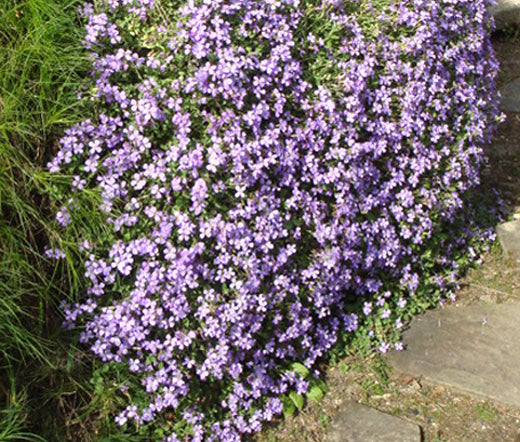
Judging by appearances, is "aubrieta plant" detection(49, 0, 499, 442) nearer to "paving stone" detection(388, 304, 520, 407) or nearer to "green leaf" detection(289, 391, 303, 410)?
"green leaf" detection(289, 391, 303, 410)

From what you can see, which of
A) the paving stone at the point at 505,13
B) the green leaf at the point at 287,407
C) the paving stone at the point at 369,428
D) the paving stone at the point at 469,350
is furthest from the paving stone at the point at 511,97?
the green leaf at the point at 287,407

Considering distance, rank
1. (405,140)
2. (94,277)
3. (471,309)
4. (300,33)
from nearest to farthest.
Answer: (94,277), (300,33), (405,140), (471,309)

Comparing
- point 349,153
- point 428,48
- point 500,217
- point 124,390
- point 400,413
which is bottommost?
point 400,413

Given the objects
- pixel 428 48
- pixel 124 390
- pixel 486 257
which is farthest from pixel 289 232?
pixel 486 257

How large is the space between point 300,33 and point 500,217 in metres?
1.92

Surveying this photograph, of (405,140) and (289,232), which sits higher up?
(405,140)

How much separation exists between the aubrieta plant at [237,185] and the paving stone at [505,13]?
3621 mm

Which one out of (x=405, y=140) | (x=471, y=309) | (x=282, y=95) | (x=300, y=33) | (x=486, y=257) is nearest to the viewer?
(x=282, y=95)

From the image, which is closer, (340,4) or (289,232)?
(289,232)

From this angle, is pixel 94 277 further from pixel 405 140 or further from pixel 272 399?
pixel 405 140

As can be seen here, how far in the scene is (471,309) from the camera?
377cm

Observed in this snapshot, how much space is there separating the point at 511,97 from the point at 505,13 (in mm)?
1489

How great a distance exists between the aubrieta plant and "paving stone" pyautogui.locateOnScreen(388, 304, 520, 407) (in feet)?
0.55

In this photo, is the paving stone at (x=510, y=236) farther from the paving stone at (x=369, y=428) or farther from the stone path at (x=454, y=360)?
the paving stone at (x=369, y=428)
